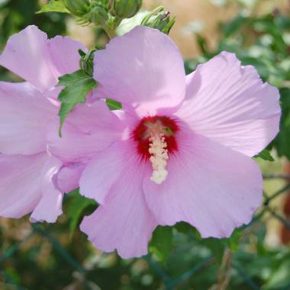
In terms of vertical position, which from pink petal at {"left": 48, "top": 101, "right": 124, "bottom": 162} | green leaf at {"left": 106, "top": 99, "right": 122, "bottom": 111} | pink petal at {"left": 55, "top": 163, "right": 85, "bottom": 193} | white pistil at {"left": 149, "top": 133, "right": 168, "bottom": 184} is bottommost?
white pistil at {"left": 149, "top": 133, "right": 168, "bottom": 184}

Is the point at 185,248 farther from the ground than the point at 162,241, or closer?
closer

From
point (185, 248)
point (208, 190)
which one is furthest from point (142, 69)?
point (185, 248)

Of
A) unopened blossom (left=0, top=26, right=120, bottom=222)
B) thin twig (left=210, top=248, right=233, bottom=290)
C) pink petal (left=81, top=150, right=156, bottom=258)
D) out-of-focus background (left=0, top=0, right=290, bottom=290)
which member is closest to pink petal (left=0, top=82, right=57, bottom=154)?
unopened blossom (left=0, top=26, right=120, bottom=222)

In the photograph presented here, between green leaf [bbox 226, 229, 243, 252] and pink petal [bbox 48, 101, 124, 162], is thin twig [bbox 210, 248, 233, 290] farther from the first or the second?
pink petal [bbox 48, 101, 124, 162]

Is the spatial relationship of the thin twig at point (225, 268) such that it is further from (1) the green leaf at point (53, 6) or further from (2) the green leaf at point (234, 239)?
(1) the green leaf at point (53, 6)

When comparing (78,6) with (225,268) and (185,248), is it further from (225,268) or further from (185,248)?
(185,248)

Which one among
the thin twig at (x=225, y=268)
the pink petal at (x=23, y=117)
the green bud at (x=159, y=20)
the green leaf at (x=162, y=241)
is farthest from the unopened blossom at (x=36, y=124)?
the thin twig at (x=225, y=268)
